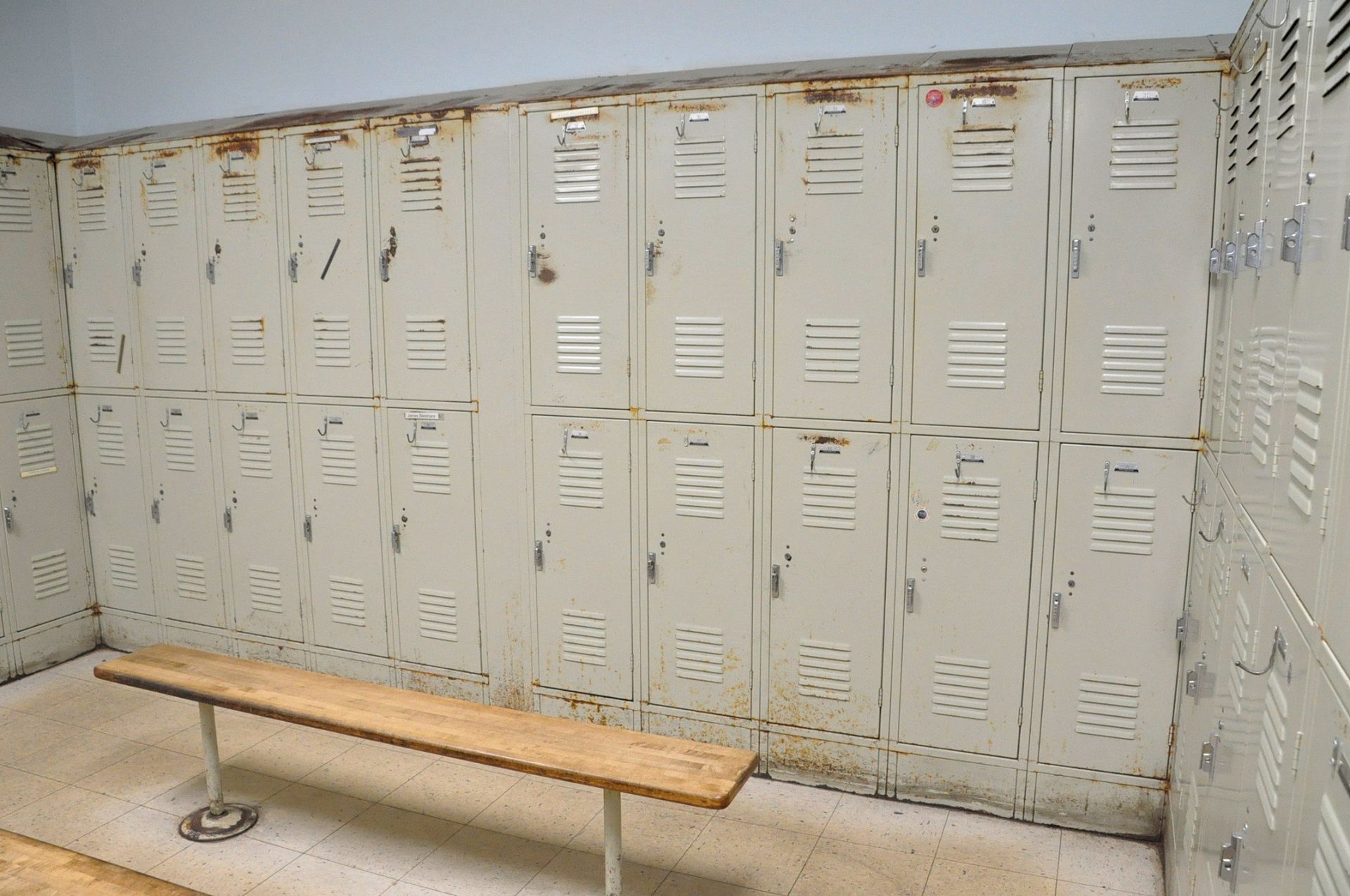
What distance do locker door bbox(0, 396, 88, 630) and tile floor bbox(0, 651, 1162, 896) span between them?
104 cm

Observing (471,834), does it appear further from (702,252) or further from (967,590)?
(702,252)

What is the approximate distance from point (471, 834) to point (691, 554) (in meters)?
1.35

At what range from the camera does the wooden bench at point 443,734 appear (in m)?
2.86

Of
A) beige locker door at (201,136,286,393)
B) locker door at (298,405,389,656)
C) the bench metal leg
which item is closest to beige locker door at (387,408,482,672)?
locker door at (298,405,389,656)

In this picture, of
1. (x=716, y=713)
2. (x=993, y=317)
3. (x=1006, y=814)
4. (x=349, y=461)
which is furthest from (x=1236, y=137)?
(x=349, y=461)

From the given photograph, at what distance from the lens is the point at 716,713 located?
3.98 meters

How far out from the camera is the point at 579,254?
3953 mm

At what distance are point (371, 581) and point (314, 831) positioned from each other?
1270mm

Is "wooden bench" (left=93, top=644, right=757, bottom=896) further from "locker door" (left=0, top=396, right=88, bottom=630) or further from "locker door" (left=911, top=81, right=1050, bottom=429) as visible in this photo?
"locker door" (left=0, top=396, right=88, bottom=630)

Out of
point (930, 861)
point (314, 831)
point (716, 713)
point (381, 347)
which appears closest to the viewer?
point (930, 861)

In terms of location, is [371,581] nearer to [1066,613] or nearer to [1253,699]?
[1066,613]

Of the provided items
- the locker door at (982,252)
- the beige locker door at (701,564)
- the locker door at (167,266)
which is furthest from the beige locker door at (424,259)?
the locker door at (982,252)

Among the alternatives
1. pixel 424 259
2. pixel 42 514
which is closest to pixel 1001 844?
pixel 424 259

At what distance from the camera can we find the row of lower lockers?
3.44 meters
